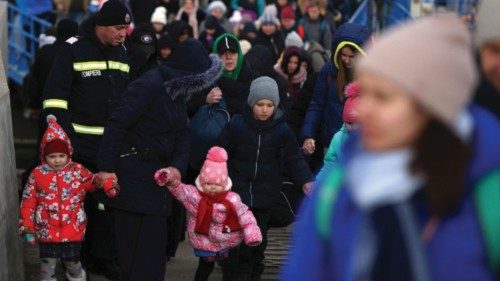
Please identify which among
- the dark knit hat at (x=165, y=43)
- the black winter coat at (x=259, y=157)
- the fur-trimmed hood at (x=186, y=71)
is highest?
the fur-trimmed hood at (x=186, y=71)

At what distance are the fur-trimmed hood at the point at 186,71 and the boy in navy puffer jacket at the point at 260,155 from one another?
85 centimetres

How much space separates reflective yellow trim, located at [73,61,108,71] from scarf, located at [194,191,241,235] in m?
1.09

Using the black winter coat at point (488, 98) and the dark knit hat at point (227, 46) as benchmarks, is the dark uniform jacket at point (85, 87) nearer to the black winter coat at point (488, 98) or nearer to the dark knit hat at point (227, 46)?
the dark knit hat at point (227, 46)

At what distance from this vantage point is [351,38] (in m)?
9.61

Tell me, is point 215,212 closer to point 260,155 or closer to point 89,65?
point 260,155

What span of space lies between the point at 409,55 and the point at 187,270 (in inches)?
264

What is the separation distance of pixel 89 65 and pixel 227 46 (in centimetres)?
188

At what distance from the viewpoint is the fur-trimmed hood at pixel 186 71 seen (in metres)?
8.16

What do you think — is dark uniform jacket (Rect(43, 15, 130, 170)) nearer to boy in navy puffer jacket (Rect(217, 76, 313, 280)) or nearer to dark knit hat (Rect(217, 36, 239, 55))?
boy in navy puffer jacket (Rect(217, 76, 313, 280))

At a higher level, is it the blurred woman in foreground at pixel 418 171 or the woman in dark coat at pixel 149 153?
the blurred woman in foreground at pixel 418 171

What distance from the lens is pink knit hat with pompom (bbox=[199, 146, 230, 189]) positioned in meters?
8.72

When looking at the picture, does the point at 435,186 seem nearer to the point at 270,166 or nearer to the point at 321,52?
the point at 270,166

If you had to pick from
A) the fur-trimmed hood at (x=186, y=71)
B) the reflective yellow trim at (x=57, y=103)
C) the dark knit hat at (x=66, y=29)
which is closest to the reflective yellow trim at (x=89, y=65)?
the reflective yellow trim at (x=57, y=103)

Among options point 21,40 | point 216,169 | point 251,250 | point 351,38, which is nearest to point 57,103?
point 216,169
